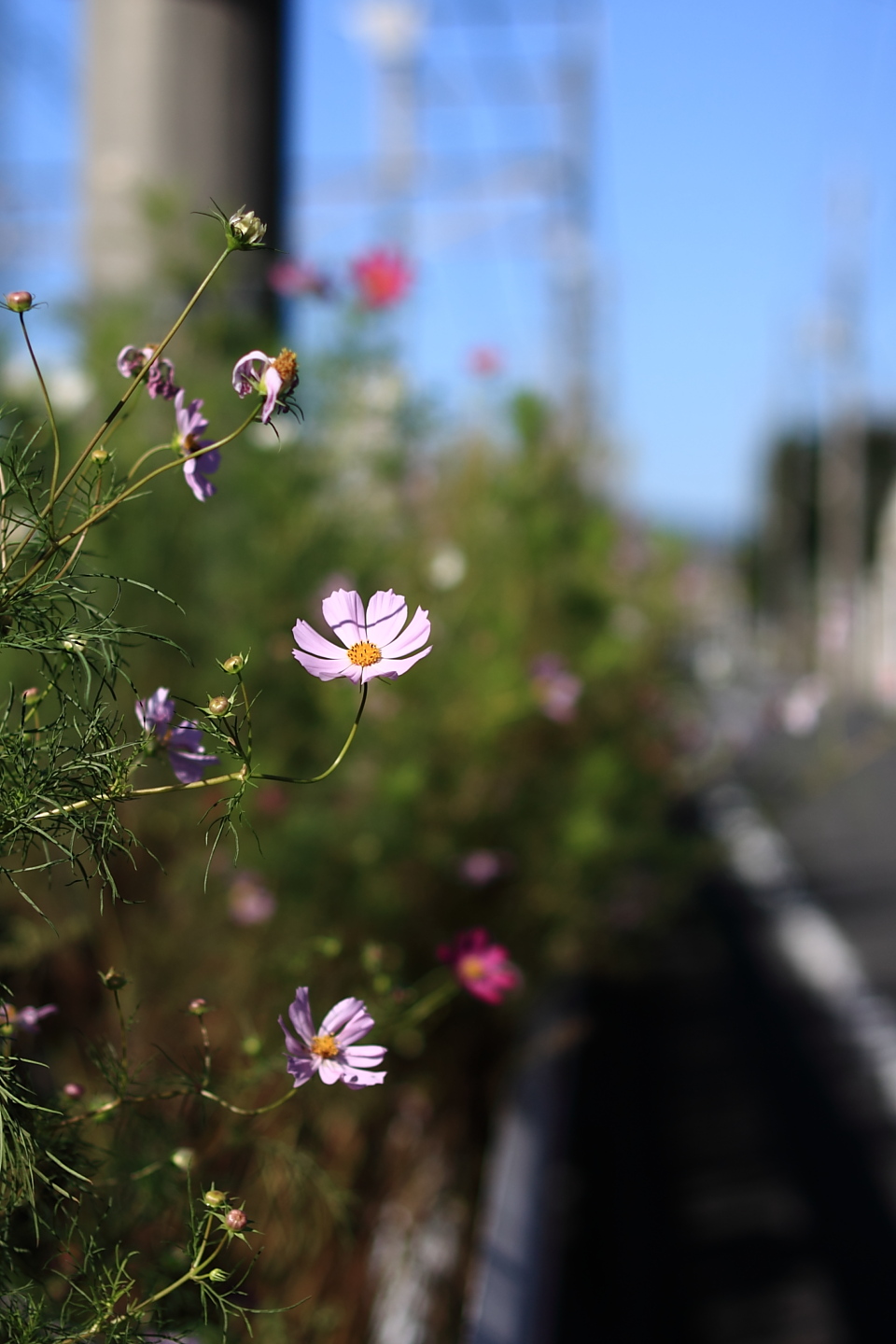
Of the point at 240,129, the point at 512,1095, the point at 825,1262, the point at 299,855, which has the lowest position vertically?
the point at 825,1262

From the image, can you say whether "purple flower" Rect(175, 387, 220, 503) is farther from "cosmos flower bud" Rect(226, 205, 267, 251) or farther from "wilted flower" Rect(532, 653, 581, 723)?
"wilted flower" Rect(532, 653, 581, 723)

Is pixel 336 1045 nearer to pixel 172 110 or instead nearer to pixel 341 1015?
pixel 341 1015

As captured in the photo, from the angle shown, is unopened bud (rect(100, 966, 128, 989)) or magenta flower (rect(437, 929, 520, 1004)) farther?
magenta flower (rect(437, 929, 520, 1004))

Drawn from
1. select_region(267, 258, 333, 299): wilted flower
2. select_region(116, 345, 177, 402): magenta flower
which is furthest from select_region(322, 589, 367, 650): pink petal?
select_region(267, 258, 333, 299): wilted flower

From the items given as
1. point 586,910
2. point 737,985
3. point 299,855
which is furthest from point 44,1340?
point 737,985

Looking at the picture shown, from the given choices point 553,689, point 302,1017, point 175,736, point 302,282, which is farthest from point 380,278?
point 302,1017

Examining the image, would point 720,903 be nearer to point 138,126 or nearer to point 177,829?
point 177,829
